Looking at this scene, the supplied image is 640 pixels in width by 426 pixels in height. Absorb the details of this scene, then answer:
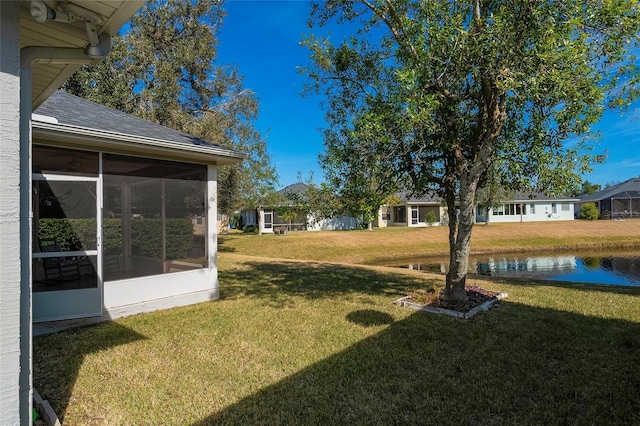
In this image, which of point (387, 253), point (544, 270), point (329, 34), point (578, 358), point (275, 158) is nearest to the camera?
point (578, 358)

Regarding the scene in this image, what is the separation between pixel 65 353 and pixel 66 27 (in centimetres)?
396

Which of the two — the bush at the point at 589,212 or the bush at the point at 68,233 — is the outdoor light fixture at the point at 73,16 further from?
the bush at the point at 589,212

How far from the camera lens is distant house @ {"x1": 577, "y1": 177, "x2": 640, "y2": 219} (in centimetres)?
3828

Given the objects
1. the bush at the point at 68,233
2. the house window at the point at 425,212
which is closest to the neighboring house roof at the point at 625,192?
the house window at the point at 425,212

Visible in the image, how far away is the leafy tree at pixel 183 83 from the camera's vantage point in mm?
15539

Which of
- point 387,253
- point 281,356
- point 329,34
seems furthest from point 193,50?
point 281,356

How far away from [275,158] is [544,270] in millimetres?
19253

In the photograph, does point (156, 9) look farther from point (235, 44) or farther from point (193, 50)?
point (235, 44)

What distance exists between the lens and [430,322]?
567cm

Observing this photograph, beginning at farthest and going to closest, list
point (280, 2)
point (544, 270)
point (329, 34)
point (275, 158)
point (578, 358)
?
point (275, 158) < point (544, 270) < point (280, 2) < point (329, 34) < point (578, 358)

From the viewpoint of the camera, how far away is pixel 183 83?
1895 centimetres

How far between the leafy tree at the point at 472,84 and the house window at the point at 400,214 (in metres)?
27.9

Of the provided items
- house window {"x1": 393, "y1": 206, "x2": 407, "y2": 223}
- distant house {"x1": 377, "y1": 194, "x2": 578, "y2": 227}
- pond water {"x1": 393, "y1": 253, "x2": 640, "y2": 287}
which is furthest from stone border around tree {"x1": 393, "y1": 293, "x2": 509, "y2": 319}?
house window {"x1": 393, "y1": 206, "x2": 407, "y2": 223}

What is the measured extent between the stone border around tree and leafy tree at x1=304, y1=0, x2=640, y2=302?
0.43 meters
